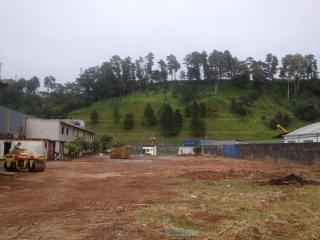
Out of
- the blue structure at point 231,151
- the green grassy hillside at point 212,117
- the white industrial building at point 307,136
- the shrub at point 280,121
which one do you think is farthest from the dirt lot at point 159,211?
the shrub at point 280,121

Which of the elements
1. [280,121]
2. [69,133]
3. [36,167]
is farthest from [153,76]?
[36,167]

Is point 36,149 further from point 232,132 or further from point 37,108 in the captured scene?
point 37,108

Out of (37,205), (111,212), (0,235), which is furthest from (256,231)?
(37,205)

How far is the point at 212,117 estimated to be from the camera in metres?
104

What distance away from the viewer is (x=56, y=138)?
51688mm

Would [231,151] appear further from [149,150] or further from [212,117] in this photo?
[212,117]

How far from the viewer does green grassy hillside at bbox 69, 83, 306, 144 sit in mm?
96387

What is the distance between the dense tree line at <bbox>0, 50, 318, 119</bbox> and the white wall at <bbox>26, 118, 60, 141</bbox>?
6594cm

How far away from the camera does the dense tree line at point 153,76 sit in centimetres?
12612

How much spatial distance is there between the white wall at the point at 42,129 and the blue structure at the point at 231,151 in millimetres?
23440

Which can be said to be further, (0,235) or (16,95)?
(16,95)

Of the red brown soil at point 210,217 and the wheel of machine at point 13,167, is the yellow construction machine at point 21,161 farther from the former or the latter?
the red brown soil at point 210,217

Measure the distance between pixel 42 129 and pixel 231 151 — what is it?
25.6 m

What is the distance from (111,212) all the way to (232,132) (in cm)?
8598
